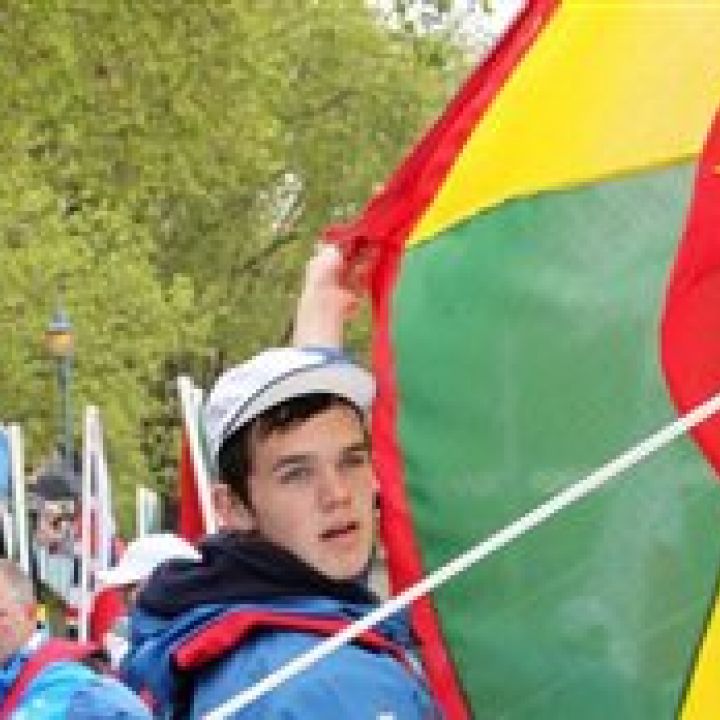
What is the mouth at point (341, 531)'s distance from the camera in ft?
11.6

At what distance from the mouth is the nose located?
25 mm

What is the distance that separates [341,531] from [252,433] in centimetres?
17

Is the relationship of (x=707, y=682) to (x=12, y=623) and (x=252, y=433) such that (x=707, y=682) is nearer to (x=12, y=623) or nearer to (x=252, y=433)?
(x=252, y=433)

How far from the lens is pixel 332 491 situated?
11.7 ft

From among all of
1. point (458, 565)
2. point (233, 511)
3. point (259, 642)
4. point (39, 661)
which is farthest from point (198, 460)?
point (458, 565)

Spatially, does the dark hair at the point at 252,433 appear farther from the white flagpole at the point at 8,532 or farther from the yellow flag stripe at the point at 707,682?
the white flagpole at the point at 8,532

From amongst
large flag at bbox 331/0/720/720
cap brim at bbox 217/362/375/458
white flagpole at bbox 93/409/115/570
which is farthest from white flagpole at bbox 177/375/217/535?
white flagpole at bbox 93/409/115/570

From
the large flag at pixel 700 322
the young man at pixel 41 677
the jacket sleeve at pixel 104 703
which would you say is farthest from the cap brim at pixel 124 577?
the large flag at pixel 700 322

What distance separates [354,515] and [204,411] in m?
0.29

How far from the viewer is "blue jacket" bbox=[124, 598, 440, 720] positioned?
10.7 feet

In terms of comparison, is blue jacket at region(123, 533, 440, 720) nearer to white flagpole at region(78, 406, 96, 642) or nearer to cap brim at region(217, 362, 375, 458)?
cap brim at region(217, 362, 375, 458)

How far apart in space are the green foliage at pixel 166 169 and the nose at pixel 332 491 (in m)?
17.6

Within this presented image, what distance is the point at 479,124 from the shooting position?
4.19m

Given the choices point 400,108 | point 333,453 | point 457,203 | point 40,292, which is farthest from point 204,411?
point 400,108
